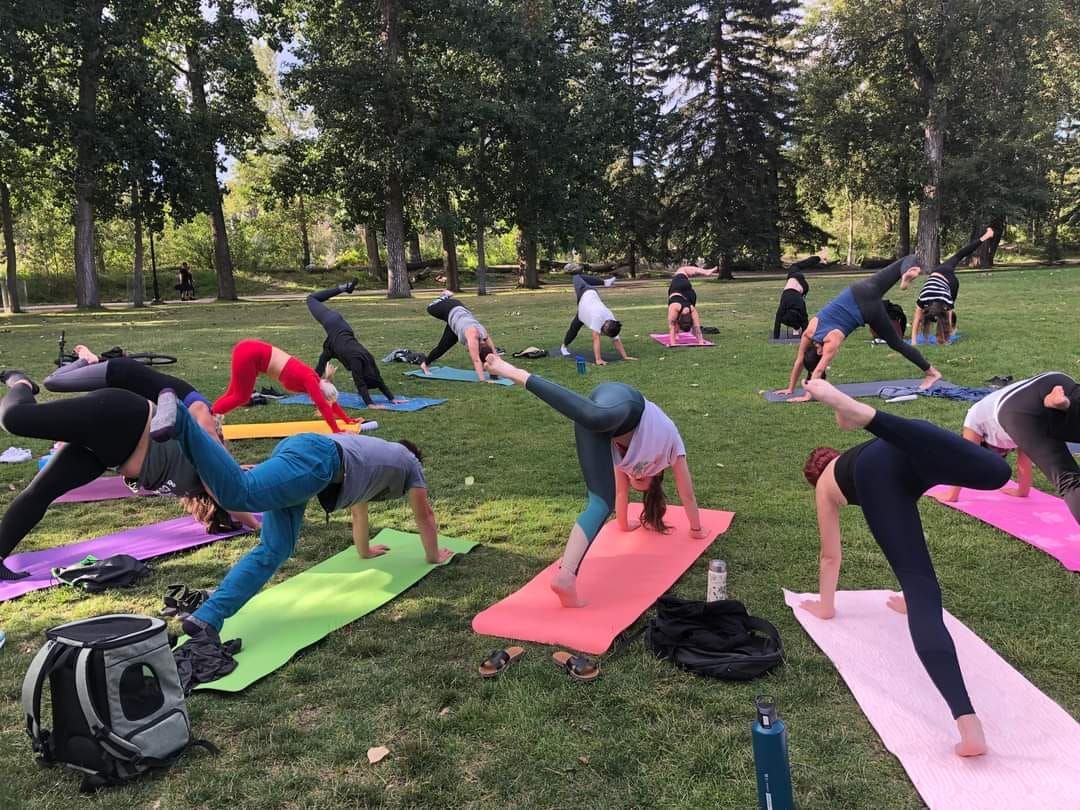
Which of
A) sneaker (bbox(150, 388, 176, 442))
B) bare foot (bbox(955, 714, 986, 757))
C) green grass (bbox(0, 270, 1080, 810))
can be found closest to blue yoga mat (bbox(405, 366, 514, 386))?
green grass (bbox(0, 270, 1080, 810))

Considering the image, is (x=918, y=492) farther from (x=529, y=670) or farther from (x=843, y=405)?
(x=529, y=670)

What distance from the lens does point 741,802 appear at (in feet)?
9.00

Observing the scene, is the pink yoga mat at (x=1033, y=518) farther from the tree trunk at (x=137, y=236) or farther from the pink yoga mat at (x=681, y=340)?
the tree trunk at (x=137, y=236)

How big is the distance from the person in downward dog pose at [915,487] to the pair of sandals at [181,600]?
3774mm

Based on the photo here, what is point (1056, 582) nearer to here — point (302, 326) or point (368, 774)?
point (368, 774)

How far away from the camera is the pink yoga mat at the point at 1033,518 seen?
4.82m

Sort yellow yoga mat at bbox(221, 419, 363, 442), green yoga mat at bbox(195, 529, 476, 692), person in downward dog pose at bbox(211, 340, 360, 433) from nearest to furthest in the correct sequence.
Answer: green yoga mat at bbox(195, 529, 476, 692) → person in downward dog pose at bbox(211, 340, 360, 433) → yellow yoga mat at bbox(221, 419, 363, 442)

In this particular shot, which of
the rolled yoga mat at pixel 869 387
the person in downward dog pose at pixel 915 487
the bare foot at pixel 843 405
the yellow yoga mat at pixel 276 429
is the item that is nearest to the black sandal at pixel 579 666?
the person in downward dog pose at pixel 915 487

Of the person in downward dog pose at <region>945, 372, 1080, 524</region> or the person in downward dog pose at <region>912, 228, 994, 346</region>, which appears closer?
the person in downward dog pose at <region>945, 372, 1080, 524</region>

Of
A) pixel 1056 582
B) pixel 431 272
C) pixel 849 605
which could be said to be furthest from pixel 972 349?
pixel 431 272

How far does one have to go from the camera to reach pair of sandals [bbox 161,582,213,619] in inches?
172

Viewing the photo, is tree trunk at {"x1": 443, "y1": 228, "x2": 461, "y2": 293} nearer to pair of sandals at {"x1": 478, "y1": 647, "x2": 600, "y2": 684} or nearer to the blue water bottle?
pair of sandals at {"x1": 478, "y1": 647, "x2": 600, "y2": 684}

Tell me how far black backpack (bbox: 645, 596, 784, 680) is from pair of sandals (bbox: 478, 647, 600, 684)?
0.40m

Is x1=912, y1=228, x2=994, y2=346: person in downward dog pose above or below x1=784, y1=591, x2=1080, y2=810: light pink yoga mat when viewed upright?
above
